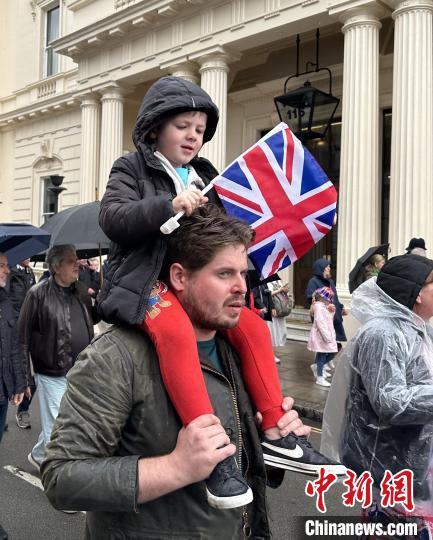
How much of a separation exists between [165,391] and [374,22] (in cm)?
995

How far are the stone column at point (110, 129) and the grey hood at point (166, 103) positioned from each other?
13.2 metres

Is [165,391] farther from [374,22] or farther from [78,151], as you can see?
[78,151]

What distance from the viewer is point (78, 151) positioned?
16.9 metres

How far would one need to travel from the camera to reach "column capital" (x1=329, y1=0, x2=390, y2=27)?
940 cm

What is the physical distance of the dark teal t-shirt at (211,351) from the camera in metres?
1.63

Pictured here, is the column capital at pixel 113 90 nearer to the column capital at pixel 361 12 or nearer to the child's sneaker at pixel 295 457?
the column capital at pixel 361 12

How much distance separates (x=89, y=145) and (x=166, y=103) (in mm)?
14594

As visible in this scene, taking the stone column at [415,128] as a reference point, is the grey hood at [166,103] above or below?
below

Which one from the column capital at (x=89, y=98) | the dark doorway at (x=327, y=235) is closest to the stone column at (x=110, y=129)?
the column capital at (x=89, y=98)

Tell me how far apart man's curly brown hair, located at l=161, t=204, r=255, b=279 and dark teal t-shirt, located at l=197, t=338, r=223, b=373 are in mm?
246

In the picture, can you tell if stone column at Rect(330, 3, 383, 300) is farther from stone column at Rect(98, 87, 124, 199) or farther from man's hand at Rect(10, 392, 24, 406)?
stone column at Rect(98, 87, 124, 199)

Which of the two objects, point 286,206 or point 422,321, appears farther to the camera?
point 422,321

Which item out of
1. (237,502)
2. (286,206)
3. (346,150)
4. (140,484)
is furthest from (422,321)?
(346,150)

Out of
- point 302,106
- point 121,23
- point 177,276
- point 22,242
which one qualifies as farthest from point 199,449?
point 121,23
